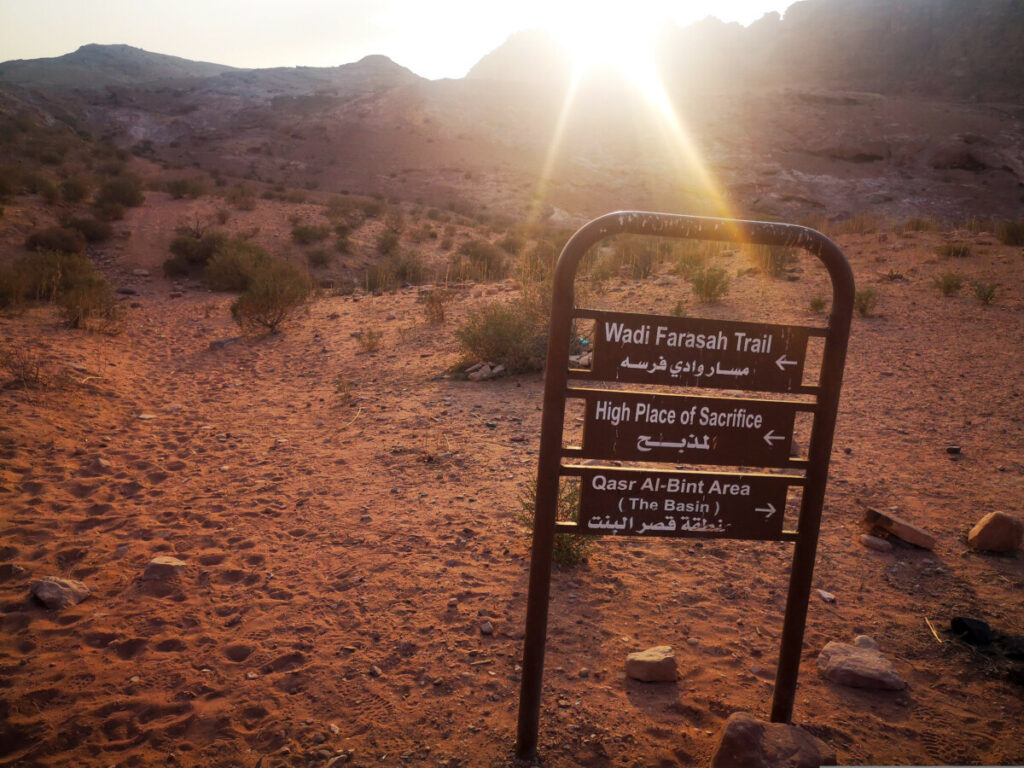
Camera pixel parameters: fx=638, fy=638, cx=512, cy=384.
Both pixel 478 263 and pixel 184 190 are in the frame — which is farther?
pixel 184 190

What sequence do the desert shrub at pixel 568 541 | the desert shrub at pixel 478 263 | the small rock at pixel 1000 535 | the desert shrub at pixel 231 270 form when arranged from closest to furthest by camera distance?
the desert shrub at pixel 568 541, the small rock at pixel 1000 535, the desert shrub at pixel 231 270, the desert shrub at pixel 478 263

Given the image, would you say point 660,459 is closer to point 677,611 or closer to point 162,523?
point 677,611

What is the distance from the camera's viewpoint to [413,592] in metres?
3.54

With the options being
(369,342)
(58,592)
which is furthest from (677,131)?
(58,592)

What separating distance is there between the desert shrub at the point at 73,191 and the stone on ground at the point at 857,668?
21712 mm

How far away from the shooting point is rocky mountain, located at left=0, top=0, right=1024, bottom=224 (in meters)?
36.9

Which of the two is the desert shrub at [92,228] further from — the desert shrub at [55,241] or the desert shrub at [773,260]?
the desert shrub at [773,260]

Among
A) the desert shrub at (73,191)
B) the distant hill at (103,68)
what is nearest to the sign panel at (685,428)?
the desert shrub at (73,191)

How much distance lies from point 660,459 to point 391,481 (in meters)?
3.23

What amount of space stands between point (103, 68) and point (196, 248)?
97306mm

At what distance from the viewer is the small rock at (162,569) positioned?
3.57m

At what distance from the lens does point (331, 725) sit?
2588 millimetres

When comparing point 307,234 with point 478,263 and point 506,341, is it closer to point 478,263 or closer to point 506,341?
point 478,263

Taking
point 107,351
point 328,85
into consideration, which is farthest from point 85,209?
point 328,85
